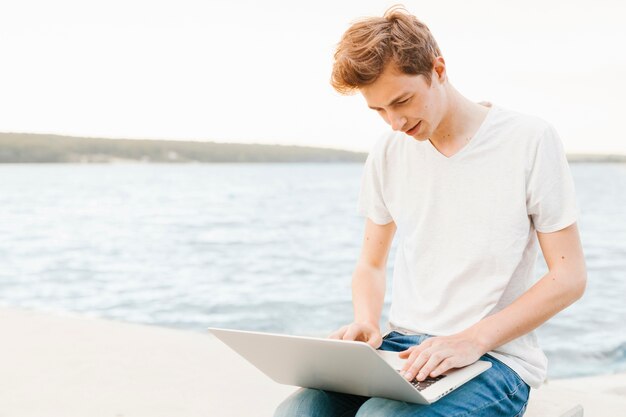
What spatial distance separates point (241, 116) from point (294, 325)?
24501 millimetres

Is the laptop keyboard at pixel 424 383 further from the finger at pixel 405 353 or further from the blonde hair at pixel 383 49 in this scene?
the blonde hair at pixel 383 49

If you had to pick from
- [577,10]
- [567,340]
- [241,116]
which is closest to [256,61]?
[241,116]

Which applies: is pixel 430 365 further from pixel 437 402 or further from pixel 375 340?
pixel 375 340

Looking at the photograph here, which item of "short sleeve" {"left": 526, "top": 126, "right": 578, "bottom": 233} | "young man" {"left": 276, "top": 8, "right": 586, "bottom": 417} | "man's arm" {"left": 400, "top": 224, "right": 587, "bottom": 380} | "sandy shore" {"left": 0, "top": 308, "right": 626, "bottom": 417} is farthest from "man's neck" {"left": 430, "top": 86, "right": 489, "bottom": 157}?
"sandy shore" {"left": 0, "top": 308, "right": 626, "bottom": 417}

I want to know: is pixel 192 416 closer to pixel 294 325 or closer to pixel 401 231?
pixel 401 231

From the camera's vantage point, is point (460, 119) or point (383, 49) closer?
point (383, 49)

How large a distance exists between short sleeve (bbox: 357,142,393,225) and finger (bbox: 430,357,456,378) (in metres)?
0.50

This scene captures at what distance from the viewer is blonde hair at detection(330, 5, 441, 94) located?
5.18 feet

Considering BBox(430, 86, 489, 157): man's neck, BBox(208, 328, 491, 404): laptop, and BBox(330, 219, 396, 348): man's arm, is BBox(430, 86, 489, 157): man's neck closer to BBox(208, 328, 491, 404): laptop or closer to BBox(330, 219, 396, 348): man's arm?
BBox(330, 219, 396, 348): man's arm

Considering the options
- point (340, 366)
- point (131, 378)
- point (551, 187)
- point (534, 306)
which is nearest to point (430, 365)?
point (340, 366)

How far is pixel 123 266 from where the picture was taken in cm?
1323

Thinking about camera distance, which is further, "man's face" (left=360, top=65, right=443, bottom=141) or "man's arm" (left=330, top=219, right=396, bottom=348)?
"man's arm" (left=330, top=219, right=396, bottom=348)

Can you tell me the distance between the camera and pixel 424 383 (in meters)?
1.46

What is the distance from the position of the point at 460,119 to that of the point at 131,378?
5.82ft
